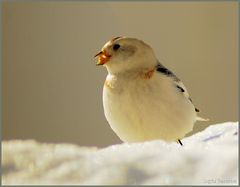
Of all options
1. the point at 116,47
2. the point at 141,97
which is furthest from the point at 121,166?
the point at 116,47

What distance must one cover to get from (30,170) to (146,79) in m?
0.49

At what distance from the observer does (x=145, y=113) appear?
83cm

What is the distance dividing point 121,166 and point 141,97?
0.45 meters

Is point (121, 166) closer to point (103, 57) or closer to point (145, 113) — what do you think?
point (145, 113)

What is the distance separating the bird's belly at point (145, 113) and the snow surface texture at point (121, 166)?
399mm

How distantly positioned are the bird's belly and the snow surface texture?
15.7 inches

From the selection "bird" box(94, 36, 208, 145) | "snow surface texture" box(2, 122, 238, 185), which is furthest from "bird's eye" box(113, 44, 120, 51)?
"snow surface texture" box(2, 122, 238, 185)

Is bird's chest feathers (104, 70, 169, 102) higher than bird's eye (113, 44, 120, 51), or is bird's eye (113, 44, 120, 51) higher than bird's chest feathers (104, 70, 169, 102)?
bird's eye (113, 44, 120, 51)

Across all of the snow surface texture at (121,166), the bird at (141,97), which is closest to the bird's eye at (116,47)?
the bird at (141,97)

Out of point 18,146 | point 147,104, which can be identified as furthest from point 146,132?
point 18,146

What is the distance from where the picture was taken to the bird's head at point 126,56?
2.92ft

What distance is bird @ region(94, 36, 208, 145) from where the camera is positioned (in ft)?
2.74

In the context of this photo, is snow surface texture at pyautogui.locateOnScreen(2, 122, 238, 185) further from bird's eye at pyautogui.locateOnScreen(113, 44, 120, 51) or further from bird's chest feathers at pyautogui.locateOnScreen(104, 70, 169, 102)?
bird's eye at pyautogui.locateOnScreen(113, 44, 120, 51)

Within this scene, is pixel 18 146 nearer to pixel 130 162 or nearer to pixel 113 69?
pixel 130 162
